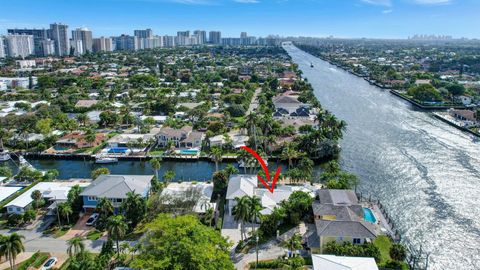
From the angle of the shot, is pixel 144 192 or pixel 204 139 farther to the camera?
pixel 204 139

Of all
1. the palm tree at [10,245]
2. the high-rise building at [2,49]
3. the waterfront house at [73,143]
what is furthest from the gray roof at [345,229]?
the high-rise building at [2,49]

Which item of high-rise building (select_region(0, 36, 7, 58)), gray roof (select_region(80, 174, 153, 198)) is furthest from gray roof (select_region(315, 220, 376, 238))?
high-rise building (select_region(0, 36, 7, 58))

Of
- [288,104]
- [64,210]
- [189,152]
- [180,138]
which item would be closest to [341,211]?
[64,210]

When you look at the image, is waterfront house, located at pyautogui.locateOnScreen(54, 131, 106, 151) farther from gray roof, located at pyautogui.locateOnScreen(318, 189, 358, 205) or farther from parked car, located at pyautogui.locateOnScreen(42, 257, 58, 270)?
gray roof, located at pyautogui.locateOnScreen(318, 189, 358, 205)

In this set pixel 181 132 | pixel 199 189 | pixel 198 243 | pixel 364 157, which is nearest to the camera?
pixel 198 243

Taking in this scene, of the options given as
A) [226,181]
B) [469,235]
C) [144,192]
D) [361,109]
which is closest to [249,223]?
[226,181]

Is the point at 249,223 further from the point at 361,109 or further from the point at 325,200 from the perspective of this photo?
the point at 361,109

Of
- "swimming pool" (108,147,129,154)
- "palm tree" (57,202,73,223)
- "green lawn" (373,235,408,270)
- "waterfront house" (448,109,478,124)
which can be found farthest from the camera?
"waterfront house" (448,109,478,124)
